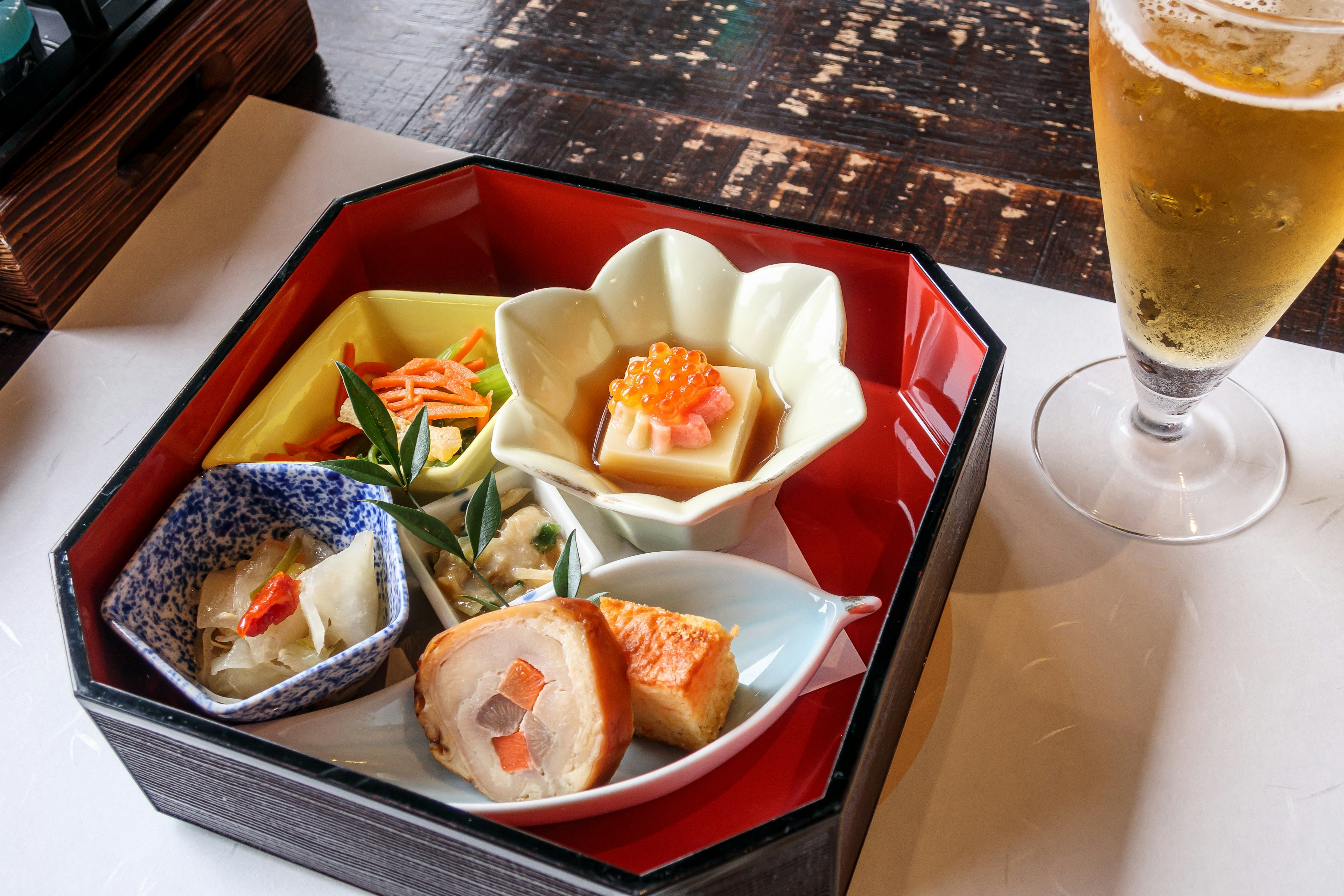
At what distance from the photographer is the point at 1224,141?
0.73 meters

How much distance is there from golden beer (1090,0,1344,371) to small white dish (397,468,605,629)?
19.9 inches

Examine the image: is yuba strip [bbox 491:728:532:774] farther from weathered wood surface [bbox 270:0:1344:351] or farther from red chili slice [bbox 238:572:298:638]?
weathered wood surface [bbox 270:0:1344:351]

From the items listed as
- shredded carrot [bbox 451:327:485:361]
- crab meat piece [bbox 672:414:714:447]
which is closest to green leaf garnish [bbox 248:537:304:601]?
shredded carrot [bbox 451:327:485:361]

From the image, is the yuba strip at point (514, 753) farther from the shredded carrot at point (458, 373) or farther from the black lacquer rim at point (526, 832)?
the shredded carrot at point (458, 373)

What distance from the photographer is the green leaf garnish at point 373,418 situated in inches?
35.4

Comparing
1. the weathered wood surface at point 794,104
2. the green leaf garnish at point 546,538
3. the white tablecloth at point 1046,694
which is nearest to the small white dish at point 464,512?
the green leaf garnish at point 546,538

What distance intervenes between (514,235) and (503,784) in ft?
1.92

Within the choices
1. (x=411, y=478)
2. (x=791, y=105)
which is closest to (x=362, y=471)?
(x=411, y=478)

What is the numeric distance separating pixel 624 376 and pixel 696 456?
0.13 metres

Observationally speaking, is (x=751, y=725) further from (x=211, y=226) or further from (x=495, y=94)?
(x=495, y=94)

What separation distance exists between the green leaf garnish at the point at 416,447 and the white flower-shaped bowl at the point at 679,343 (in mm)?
70

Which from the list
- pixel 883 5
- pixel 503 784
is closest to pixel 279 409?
pixel 503 784

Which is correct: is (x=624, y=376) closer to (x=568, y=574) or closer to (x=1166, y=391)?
(x=568, y=574)

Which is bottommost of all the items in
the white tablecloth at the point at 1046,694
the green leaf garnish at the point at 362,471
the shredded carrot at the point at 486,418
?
the white tablecloth at the point at 1046,694
